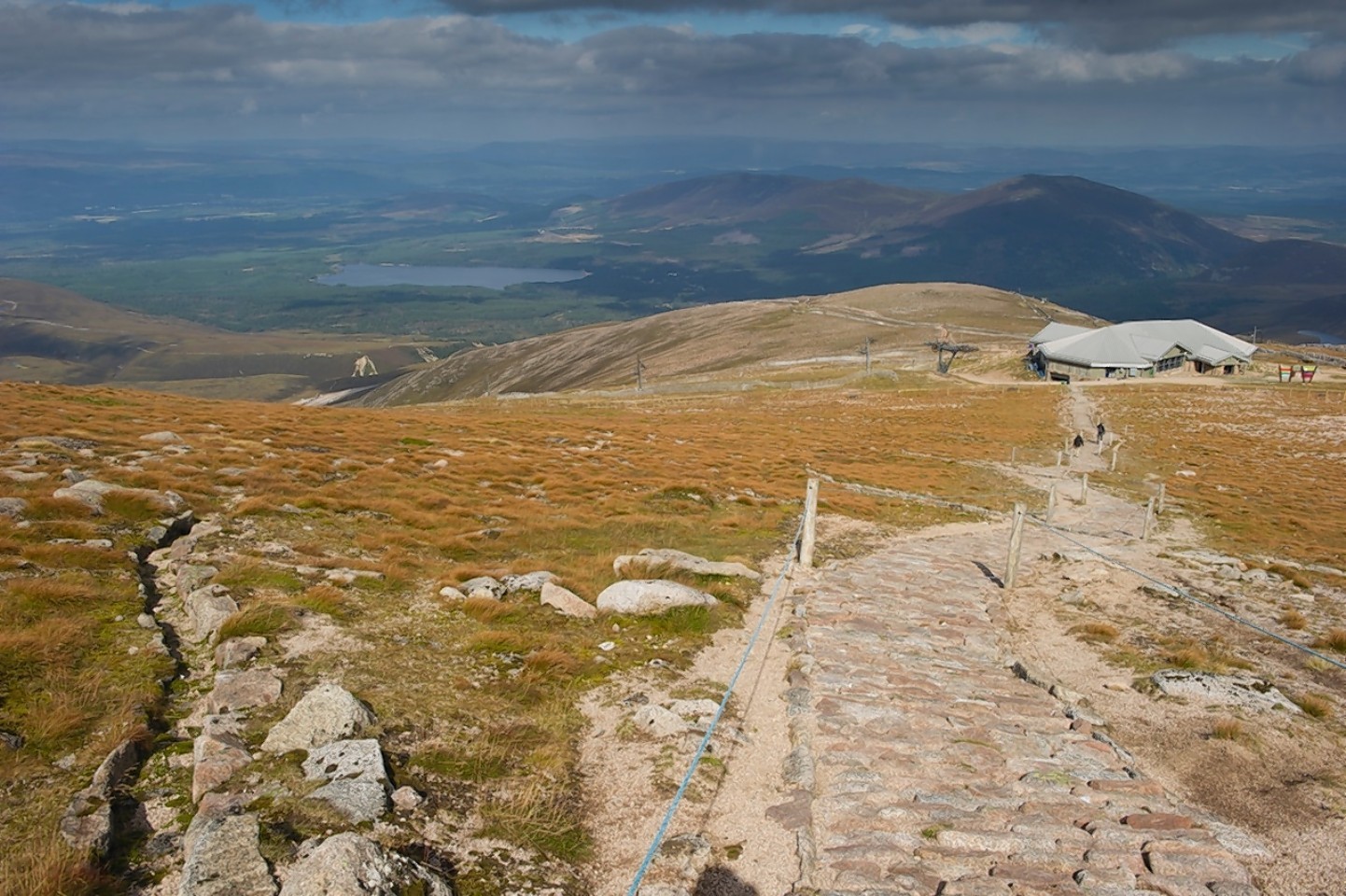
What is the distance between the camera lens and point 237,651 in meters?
10.2

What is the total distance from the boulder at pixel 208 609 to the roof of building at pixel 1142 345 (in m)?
118

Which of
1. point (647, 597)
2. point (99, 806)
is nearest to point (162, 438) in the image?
point (647, 597)

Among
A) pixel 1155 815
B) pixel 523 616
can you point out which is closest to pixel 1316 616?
pixel 1155 815

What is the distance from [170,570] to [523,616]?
19.4 feet

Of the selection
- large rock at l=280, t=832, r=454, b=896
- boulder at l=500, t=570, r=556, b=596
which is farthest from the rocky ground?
boulder at l=500, t=570, r=556, b=596

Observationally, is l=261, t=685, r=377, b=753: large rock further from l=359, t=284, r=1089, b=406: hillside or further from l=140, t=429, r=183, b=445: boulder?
l=359, t=284, r=1089, b=406: hillside

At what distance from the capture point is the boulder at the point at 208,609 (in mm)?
10938

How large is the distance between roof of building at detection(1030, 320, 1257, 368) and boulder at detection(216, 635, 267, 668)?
119 m

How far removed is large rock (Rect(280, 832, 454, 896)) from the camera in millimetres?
6055

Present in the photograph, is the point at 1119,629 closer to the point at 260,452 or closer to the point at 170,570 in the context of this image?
the point at 170,570

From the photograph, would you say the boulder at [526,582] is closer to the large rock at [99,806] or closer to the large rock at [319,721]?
the large rock at [319,721]

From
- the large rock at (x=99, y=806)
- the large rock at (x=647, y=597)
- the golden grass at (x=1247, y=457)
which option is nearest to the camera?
the large rock at (x=99, y=806)

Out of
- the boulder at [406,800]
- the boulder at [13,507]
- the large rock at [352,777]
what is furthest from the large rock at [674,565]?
the boulder at [13,507]

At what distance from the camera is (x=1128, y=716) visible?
12.1m
